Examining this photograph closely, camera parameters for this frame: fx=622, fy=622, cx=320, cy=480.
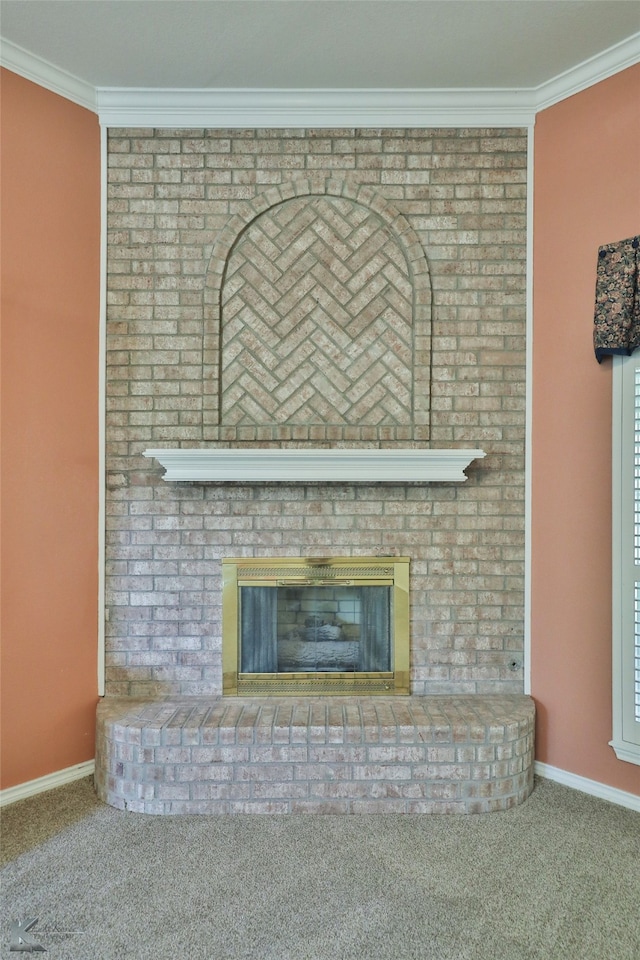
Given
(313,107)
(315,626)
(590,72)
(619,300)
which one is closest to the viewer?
(619,300)

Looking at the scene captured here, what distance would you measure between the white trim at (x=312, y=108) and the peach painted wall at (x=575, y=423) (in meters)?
0.22

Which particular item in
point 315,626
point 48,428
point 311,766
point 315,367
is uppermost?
point 315,367

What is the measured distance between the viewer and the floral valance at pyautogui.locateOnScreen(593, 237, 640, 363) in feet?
7.51

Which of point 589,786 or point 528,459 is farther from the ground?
point 528,459

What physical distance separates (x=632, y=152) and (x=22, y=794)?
3.46 m

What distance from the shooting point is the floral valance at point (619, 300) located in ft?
7.51

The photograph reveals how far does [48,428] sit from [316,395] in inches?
44.4

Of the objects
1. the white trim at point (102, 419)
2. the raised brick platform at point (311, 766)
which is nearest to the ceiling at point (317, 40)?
the white trim at point (102, 419)

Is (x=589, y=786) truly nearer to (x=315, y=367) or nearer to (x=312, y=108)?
(x=315, y=367)

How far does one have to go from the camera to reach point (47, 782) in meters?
2.54

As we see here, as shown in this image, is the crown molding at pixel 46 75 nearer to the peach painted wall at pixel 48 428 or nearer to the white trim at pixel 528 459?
the peach painted wall at pixel 48 428

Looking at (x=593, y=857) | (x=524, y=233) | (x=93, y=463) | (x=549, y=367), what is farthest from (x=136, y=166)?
(x=593, y=857)

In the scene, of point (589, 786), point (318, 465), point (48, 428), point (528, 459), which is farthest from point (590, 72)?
point (589, 786)

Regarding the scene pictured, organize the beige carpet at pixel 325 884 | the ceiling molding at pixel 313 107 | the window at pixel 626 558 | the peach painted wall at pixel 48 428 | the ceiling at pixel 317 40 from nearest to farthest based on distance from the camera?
the beige carpet at pixel 325 884 < the ceiling at pixel 317 40 < the window at pixel 626 558 < the peach painted wall at pixel 48 428 < the ceiling molding at pixel 313 107
